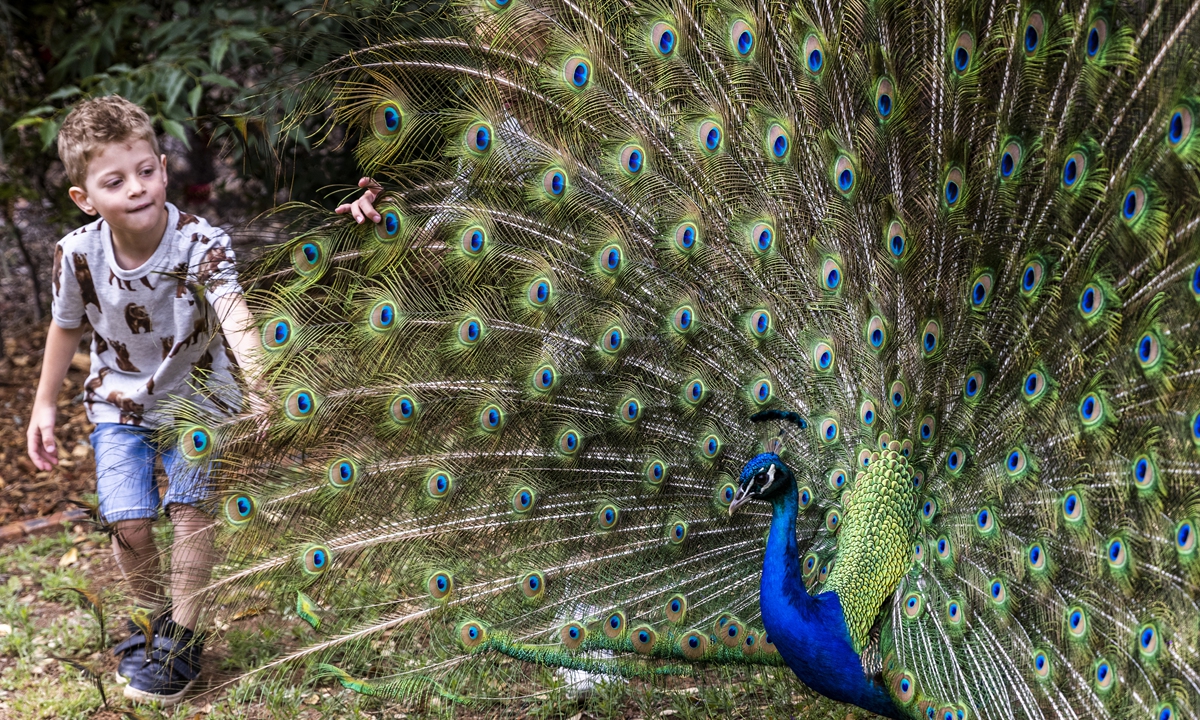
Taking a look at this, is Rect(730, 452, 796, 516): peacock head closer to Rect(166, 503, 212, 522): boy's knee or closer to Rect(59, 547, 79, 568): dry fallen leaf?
Rect(166, 503, 212, 522): boy's knee

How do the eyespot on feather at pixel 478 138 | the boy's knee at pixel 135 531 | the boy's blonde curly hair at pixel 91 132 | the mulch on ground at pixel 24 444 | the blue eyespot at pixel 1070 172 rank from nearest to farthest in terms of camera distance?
1. the blue eyespot at pixel 1070 172
2. the eyespot on feather at pixel 478 138
3. the boy's blonde curly hair at pixel 91 132
4. the boy's knee at pixel 135 531
5. the mulch on ground at pixel 24 444

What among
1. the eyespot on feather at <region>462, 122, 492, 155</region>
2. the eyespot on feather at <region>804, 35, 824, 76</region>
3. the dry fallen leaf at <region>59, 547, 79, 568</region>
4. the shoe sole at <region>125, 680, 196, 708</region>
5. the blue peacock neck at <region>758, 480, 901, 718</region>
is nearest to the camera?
the blue peacock neck at <region>758, 480, 901, 718</region>

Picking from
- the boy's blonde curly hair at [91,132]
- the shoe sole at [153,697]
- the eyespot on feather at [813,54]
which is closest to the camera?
the eyespot on feather at [813,54]

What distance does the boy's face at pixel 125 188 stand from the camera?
3283mm

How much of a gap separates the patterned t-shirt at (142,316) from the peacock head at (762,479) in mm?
1702

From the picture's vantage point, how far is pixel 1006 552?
8.73 ft

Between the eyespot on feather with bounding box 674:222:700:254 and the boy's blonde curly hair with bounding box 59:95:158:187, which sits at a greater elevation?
the boy's blonde curly hair with bounding box 59:95:158:187

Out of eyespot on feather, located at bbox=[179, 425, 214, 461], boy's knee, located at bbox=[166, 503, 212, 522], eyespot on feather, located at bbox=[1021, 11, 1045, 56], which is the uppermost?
eyespot on feather, located at bbox=[1021, 11, 1045, 56]

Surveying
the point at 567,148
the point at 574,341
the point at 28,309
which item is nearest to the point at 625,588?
the point at 574,341

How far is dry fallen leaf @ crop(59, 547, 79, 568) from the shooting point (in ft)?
15.1

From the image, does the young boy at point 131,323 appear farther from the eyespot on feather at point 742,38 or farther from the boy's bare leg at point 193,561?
the eyespot on feather at point 742,38

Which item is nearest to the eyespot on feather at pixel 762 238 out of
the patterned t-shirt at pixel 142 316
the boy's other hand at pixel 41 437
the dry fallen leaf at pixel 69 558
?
the patterned t-shirt at pixel 142 316

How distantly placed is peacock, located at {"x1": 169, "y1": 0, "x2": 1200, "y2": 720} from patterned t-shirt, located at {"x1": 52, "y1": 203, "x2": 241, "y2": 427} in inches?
23.6

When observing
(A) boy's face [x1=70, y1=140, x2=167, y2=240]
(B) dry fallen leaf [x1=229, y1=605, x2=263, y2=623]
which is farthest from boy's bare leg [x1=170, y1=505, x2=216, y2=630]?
(A) boy's face [x1=70, y1=140, x2=167, y2=240]
